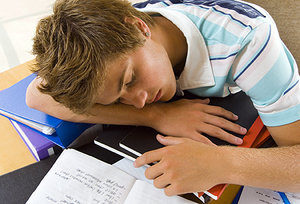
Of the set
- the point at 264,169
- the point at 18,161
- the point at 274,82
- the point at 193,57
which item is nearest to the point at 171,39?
the point at 193,57

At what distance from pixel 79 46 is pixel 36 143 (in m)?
0.30

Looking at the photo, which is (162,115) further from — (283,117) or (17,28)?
(17,28)

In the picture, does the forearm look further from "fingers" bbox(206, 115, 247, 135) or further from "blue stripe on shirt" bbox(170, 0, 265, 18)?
"blue stripe on shirt" bbox(170, 0, 265, 18)

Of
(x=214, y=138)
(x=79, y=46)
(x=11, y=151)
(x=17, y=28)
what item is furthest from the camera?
(x=17, y=28)

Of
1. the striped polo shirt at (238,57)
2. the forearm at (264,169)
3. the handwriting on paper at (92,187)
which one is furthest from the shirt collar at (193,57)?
the handwriting on paper at (92,187)

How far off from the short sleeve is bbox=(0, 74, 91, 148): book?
45 centimetres

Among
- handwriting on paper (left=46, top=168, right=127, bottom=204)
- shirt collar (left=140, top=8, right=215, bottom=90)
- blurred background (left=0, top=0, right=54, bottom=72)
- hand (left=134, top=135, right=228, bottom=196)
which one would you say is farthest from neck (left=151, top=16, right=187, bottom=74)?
blurred background (left=0, top=0, right=54, bottom=72)

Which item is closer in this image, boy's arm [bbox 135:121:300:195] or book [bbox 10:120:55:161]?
boy's arm [bbox 135:121:300:195]

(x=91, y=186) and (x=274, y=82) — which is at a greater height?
(x=274, y=82)

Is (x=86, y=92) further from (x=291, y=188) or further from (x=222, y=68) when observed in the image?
(x=291, y=188)

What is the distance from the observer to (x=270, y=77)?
647 millimetres

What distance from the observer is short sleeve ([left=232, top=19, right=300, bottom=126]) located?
642 mm

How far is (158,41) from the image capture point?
2.48 feet

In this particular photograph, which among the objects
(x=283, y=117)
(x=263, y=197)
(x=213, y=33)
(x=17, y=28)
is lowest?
(x=17, y=28)
